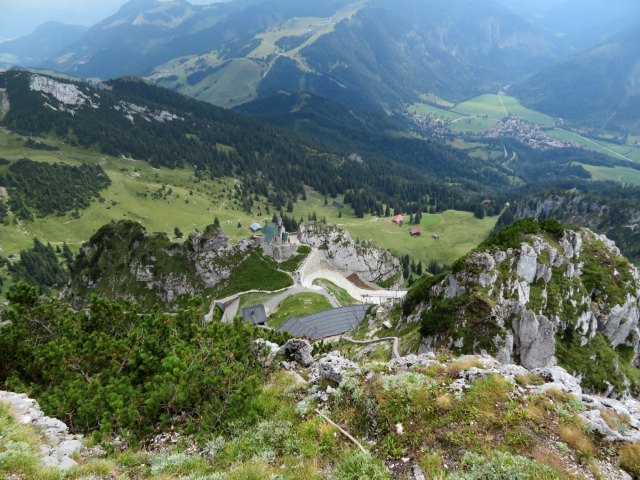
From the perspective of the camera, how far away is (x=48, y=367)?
76.2ft

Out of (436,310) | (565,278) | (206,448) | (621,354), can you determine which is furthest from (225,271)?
(206,448)

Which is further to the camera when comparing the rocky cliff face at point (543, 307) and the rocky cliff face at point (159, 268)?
the rocky cliff face at point (159, 268)

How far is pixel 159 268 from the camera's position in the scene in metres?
107

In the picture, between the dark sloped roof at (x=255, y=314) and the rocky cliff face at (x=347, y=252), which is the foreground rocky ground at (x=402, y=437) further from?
the rocky cliff face at (x=347, y=252)

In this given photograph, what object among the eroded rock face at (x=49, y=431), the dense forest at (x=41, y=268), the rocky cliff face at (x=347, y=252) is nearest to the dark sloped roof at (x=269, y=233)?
the rocky cliff face at (x=347, y=252)

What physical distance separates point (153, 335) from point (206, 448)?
10469 mm

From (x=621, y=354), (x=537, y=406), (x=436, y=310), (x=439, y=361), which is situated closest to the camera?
(x=537, y=406)

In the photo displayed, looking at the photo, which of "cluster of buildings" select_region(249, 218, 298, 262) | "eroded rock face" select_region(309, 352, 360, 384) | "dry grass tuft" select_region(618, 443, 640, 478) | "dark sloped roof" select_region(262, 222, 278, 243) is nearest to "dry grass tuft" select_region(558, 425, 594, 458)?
"dry grass tuft" select_region(618, 443, 640, 478)

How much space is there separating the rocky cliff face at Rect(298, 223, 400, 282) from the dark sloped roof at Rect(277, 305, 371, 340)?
146ft

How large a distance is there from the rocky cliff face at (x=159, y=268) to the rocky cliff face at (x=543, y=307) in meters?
62.3

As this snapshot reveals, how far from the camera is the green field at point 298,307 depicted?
293 ft

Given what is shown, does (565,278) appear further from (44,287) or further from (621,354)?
(44,287)

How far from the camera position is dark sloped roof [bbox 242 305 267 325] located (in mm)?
85688

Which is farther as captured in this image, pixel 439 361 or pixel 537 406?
pixel 439 361
